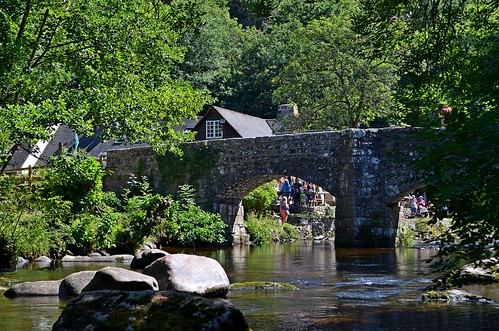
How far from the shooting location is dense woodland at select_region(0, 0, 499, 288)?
6613 millimetres

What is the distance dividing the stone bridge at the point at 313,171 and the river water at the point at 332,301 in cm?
466

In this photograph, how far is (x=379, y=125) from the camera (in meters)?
46.7

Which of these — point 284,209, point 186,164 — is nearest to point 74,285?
point 186,164

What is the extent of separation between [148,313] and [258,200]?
24428 millimetres

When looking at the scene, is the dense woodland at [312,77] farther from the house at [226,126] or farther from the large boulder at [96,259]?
the house at [226,126]

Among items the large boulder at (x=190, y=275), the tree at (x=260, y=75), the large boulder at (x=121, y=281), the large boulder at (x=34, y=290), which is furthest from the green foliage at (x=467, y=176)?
the tree at (x=260, y=75)

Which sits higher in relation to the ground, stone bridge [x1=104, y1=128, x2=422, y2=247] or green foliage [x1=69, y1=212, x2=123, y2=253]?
stone bridge [x1=104, y1=128, x2=422, y2=247]

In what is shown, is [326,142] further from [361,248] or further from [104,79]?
[104,79]

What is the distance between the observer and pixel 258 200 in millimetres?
31672

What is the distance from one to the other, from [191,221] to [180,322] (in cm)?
1822

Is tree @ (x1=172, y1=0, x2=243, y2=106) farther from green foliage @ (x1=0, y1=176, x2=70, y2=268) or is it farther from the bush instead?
green foliage @ (x1=0, y1=176, x2=70, y2=268)

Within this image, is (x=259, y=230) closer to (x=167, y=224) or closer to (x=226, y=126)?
(x=167, y=224)

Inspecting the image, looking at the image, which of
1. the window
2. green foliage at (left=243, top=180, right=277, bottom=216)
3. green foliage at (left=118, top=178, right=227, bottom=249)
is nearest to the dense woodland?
green foliage at (left=118, top=178, right=227, bottom=249)

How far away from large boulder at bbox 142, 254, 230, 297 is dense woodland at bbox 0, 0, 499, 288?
3.39 metres
